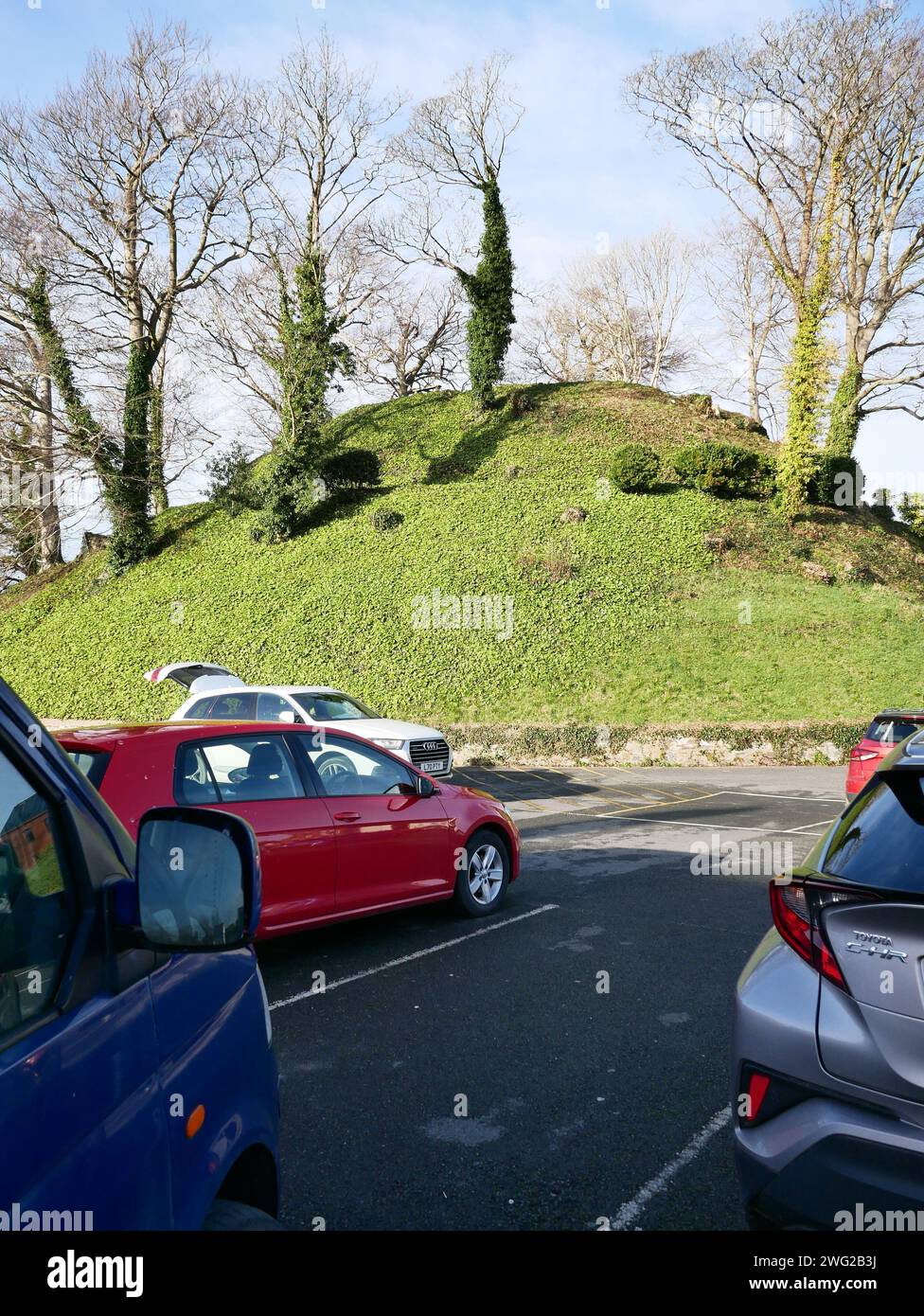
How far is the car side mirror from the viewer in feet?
5.58

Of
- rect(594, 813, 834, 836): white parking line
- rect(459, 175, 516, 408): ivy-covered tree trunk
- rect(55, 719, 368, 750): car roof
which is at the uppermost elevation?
rect(459, 175, 516, 408): ivy-covered tree trunk

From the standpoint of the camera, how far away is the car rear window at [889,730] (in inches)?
436

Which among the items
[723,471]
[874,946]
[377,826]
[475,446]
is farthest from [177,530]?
[874,946]

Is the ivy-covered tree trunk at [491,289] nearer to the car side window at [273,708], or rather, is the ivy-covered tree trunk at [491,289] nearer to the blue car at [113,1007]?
the car side window at [273,708]

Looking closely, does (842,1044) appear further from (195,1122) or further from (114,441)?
(114,441)

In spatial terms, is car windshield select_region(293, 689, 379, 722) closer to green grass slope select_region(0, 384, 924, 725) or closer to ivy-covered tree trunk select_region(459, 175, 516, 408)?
green grass slope select_region(0, 384, 924, 725)

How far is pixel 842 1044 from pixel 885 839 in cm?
63

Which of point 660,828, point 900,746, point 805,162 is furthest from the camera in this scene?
point 805,162

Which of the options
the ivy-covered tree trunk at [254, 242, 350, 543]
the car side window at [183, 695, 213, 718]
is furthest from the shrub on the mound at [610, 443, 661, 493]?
the car side window at [183, 695, 213, 718]

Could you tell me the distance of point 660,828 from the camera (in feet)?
38.1

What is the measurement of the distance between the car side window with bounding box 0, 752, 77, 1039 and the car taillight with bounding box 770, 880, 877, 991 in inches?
77.7
